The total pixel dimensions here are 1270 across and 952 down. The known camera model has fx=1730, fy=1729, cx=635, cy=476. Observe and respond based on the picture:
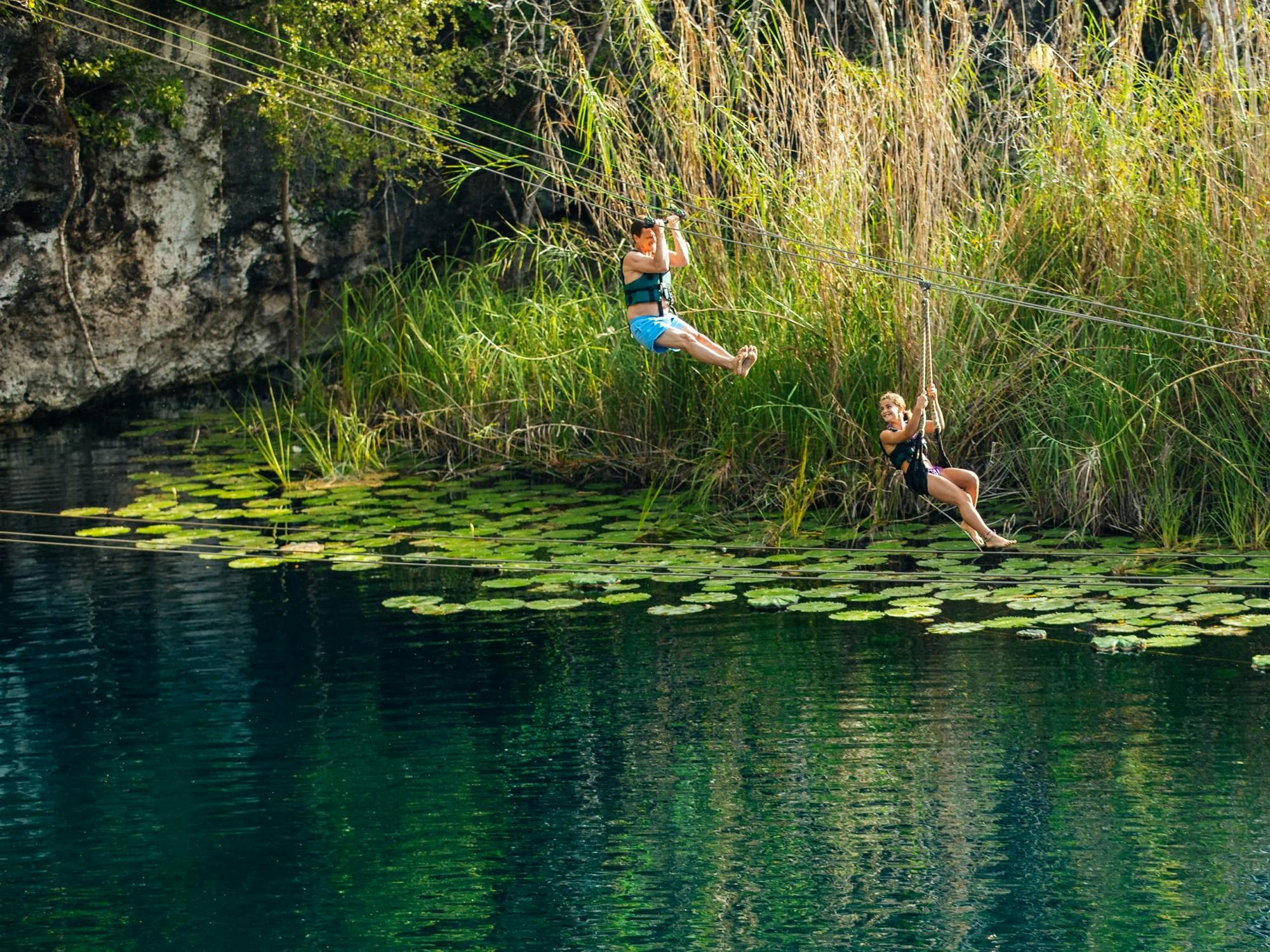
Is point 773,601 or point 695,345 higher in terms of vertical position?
point 695,345

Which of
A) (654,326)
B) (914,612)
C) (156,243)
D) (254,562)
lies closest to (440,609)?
(254,562)

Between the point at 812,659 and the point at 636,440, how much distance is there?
11.8ft

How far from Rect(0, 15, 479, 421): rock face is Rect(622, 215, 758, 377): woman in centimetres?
746

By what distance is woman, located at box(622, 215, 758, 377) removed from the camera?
8578 mm

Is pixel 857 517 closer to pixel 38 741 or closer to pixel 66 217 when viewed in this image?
pixel 38 741

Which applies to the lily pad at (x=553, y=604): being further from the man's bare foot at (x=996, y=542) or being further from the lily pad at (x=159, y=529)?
the lily pad at (x=159, y=529)

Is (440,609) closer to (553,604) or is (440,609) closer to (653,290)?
(553,604)

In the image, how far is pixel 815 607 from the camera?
9.27m

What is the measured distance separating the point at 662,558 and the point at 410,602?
153 cm

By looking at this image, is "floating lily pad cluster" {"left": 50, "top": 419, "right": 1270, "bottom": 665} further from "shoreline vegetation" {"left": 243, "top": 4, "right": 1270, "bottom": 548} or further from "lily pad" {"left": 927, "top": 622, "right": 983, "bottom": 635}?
"shoreline vegetation" {"left": 243, "top": 4, "right": 1270, "bottom": 548}

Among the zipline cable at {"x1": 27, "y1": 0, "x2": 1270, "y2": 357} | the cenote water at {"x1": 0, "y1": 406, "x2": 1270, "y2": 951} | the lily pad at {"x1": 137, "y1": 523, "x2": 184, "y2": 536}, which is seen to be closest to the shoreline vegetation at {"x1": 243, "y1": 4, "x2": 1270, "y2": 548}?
the zipline cable at {"x1": 27, "y1": 0, "x2": 1270, "y2": 357}

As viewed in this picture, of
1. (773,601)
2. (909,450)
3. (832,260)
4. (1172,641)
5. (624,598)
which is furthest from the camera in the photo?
(832,260)

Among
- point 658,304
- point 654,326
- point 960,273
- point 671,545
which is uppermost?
point 960,273

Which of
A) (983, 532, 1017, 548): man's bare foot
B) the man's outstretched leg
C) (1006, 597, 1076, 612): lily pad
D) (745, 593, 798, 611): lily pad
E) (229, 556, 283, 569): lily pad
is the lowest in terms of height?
(1006, 597, 1076, 612): lily pad
